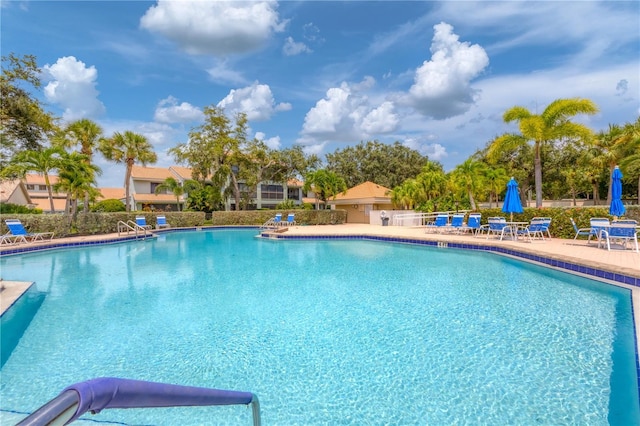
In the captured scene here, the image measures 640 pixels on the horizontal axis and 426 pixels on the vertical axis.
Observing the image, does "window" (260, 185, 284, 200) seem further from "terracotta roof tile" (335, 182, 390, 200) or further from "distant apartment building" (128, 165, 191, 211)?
"terracotta roof tile" (335, 182, 390, 200)

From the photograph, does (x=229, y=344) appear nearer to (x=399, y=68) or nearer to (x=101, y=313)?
(x=101, y=313)

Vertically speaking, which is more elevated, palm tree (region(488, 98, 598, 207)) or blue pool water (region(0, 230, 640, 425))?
palm tree (region(488, 98, 598, 207))

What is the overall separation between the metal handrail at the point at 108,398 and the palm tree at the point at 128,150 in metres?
30.5

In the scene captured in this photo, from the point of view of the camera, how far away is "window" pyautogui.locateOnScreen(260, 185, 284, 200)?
1728 inches

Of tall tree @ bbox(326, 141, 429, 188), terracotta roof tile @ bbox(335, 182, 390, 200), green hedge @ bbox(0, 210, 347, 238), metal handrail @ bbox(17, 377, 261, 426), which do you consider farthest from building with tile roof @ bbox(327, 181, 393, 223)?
metal handrail @ bbox(17, 377, 261, 426)

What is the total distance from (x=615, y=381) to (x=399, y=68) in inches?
912

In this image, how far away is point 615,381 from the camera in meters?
4.01

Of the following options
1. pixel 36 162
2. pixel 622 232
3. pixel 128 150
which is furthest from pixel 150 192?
pixel 622 232

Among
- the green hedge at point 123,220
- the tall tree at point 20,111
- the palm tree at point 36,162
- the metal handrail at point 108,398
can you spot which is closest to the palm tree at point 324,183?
the green hedge at point 123,220

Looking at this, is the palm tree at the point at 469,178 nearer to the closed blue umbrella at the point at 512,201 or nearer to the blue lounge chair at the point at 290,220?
the closed blue umbrella at the point at 512,201

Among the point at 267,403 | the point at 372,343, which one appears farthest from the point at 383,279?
the point at 267,403

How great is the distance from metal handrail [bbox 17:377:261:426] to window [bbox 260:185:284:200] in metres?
43.0

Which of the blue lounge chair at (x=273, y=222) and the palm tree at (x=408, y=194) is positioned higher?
the palm tree at (x=408, y=194)

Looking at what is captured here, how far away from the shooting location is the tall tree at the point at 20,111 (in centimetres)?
1969
